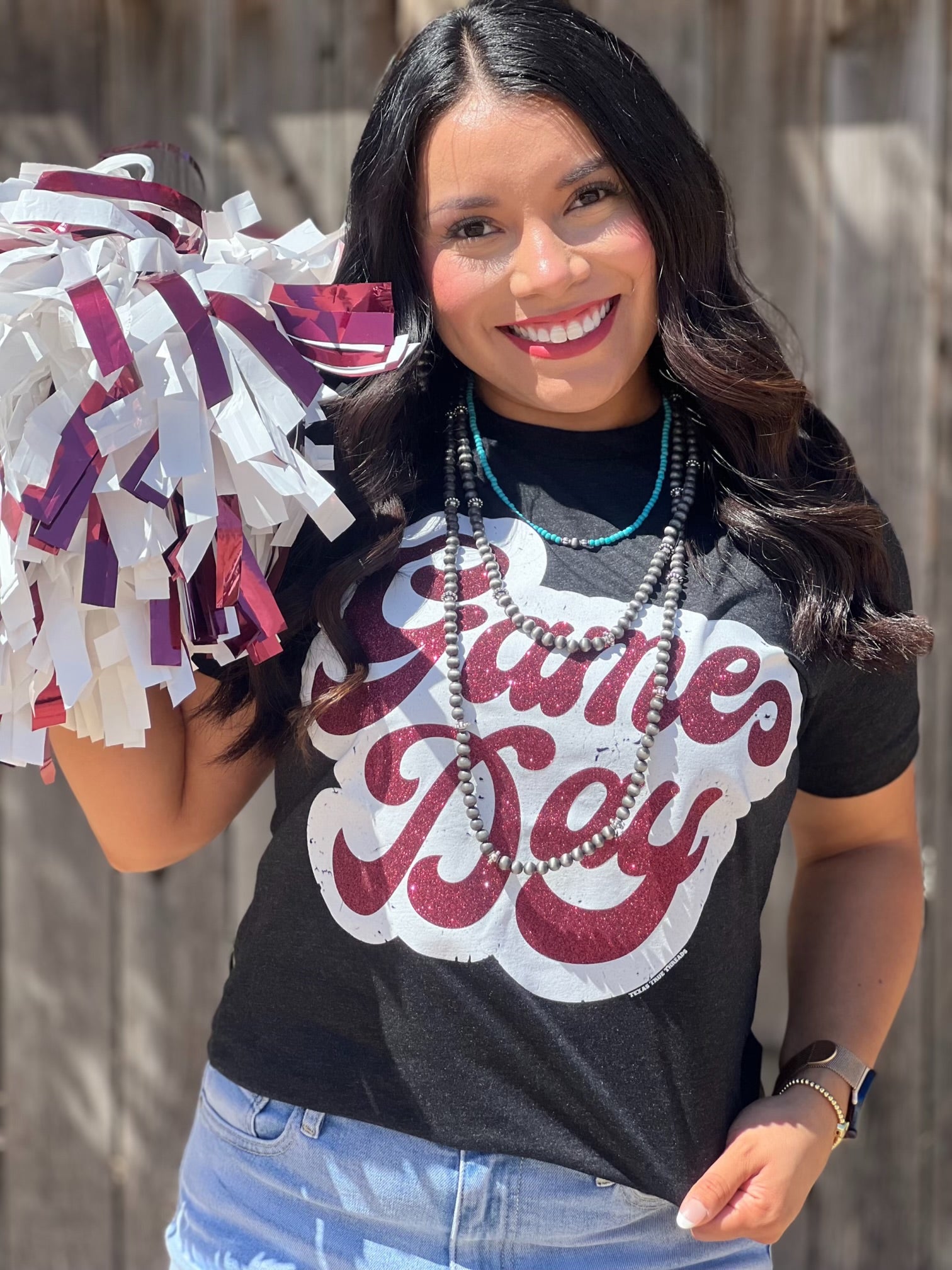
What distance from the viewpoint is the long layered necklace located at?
4.12ft

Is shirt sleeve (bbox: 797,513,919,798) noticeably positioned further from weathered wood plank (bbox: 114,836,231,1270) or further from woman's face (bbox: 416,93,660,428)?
weathered wood plank (bbox: 114,836,231,1270)

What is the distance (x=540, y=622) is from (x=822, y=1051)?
0.57 metres

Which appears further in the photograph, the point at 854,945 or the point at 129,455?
the point at 854,945

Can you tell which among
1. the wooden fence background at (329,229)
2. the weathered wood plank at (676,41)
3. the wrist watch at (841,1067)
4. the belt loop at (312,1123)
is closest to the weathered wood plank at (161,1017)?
the wooden fence background at (329,229)

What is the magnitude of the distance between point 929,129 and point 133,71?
1.38m

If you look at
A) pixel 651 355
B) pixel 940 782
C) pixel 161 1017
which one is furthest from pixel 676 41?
pixel 161 1017

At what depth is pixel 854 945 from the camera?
1508mm

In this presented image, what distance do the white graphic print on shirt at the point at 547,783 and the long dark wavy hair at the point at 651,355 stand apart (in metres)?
0.06

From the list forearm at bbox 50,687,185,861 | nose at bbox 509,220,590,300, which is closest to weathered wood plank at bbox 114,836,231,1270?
forearm at bbox 50,687,185,861

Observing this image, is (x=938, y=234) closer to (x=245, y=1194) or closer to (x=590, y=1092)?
(x=590, y=1092)

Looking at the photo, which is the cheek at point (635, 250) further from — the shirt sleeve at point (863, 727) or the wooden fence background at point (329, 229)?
the wooden fence background at point (329, 229)

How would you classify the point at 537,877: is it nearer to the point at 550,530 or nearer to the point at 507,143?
the point at 550,530

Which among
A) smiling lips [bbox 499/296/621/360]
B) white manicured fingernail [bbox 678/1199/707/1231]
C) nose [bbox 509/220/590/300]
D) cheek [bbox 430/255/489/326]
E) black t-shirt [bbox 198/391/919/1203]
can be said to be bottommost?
white manicured fingernail [bbox 678/1199/707/1231]

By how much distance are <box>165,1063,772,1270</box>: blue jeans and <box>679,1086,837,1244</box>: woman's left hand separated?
0.04 metres
